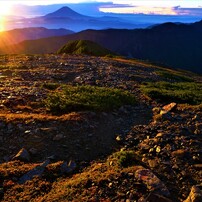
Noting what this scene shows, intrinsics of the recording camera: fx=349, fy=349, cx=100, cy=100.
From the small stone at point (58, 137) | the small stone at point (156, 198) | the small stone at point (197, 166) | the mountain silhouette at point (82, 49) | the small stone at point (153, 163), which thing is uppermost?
the small stone at point (58, 137)

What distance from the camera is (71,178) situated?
8.32 metres

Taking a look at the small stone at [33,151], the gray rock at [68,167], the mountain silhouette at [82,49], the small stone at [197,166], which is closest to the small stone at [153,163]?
the small stone at [197,166]

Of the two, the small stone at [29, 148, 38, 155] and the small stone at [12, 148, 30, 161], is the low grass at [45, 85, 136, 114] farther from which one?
the small stone at [12, 148, 30, 161]

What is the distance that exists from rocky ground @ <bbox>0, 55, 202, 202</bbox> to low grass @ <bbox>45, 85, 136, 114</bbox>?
0.39 m

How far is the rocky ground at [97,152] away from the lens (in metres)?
7.71

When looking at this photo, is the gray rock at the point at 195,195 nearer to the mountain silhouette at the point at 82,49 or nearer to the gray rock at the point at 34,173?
the gray rock at the point at 34,173

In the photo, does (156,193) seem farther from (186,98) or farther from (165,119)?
(186,98)

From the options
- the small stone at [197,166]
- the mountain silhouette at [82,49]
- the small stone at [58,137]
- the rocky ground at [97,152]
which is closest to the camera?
the rocky ground at [97,152]

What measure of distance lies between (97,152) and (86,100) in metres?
4.27

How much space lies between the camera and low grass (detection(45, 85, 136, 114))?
12.9 m

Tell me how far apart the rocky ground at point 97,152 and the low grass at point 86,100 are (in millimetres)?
387

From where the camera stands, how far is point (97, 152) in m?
9.83

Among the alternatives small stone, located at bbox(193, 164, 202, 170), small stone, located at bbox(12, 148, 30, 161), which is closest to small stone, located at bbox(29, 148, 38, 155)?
small stone, located at bbox(12, 148, 30, 161)

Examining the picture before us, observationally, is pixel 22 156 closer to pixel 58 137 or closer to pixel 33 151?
pixel 33 151
